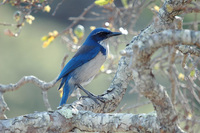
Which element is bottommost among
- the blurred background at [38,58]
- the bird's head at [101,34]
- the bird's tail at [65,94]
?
the blurred background at [38,58]

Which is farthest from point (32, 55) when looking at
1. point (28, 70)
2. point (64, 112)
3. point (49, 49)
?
point (64, 112)

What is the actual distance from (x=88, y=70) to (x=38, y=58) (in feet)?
32.9

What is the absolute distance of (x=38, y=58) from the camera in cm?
1456

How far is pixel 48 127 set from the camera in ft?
9.16

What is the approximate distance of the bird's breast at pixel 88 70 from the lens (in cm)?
482

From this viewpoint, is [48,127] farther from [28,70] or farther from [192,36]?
[28,70]

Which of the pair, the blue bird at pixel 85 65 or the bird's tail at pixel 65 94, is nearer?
the bird's tail at pixel 65 94

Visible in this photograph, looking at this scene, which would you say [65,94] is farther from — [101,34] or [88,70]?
[101,34]

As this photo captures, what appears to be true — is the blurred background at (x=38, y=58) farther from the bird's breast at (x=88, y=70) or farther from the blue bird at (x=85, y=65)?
the bird's breast at (x=88, y=70)

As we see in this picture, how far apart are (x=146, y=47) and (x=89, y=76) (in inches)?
110

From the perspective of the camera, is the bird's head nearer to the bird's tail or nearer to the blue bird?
the blue bird

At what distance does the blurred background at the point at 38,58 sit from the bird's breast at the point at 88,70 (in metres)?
5.07

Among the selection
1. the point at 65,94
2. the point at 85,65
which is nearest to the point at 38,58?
the point at 85,65

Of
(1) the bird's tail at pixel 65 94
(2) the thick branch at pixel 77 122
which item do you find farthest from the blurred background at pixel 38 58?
(2) the thick branch at pixel 77 122
